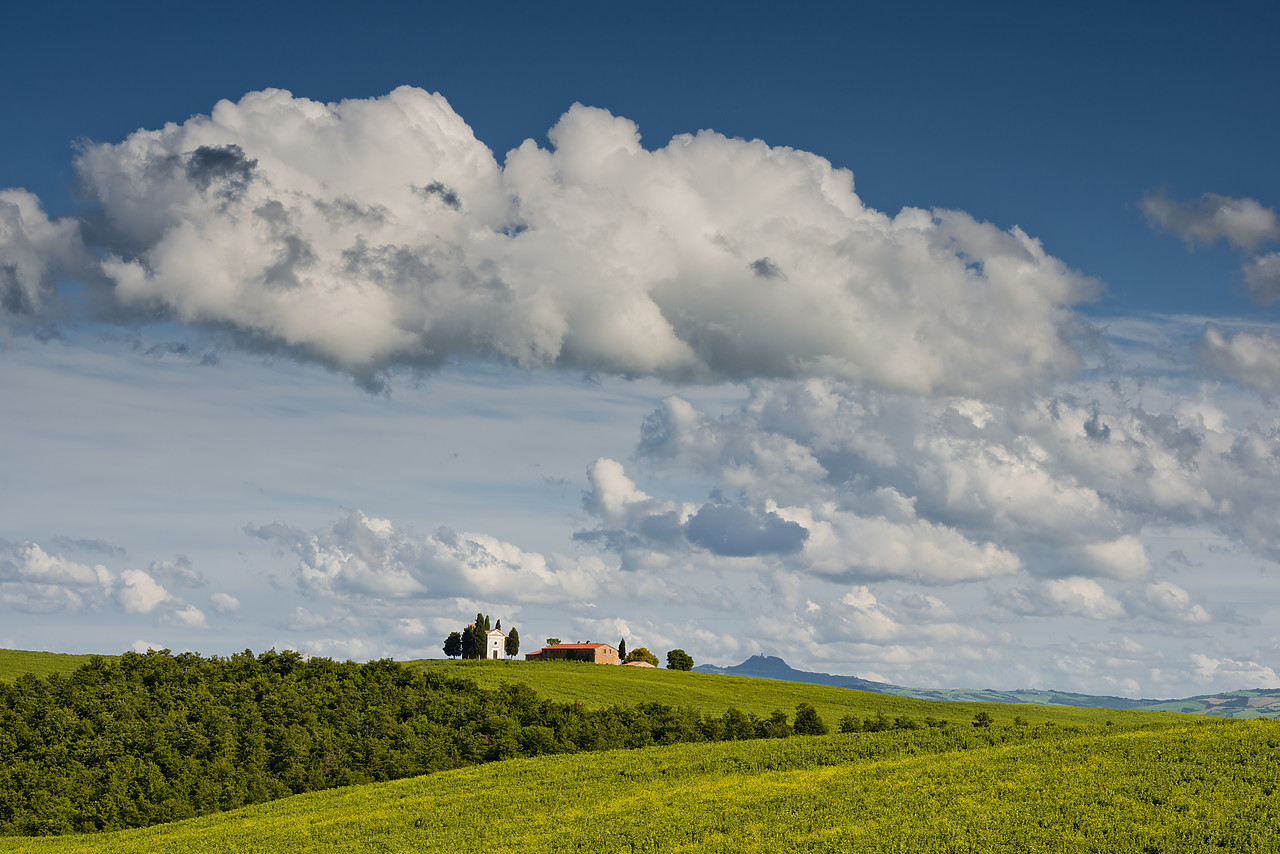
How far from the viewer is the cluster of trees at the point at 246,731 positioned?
248ft

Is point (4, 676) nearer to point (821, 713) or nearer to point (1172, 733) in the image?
point (821, 713)

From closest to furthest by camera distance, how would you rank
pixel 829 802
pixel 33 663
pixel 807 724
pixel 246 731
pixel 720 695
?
pixel 829 802 < pixel 246 731 < pixel 807 724 < pixel 33 663 < pixel 720 695

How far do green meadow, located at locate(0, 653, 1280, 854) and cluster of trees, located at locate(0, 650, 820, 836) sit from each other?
7886 millimetres

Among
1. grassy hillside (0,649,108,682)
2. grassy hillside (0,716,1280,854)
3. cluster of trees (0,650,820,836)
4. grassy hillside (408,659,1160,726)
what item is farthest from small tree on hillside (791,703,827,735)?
grassy hillside (0,649,108,682)

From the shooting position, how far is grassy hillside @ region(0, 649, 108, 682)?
12694cm

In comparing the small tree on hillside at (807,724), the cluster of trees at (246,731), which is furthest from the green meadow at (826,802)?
the small tree on hillside at (807,724)

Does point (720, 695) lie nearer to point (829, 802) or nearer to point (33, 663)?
point (33, 663)

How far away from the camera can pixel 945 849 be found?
3666 centimetres

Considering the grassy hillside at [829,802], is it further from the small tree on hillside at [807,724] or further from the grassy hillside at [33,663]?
the grassy hillside at [33,663]

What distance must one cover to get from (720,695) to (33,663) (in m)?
95.0

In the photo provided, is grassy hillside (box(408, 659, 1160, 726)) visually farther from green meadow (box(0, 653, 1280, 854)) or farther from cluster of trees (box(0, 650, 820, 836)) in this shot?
green meadow (box(0, 653, 1280, 854))

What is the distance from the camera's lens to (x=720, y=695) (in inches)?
5664

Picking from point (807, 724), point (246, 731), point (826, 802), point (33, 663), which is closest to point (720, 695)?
point (807, 724)

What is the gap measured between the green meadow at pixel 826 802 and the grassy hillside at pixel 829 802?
14cm
